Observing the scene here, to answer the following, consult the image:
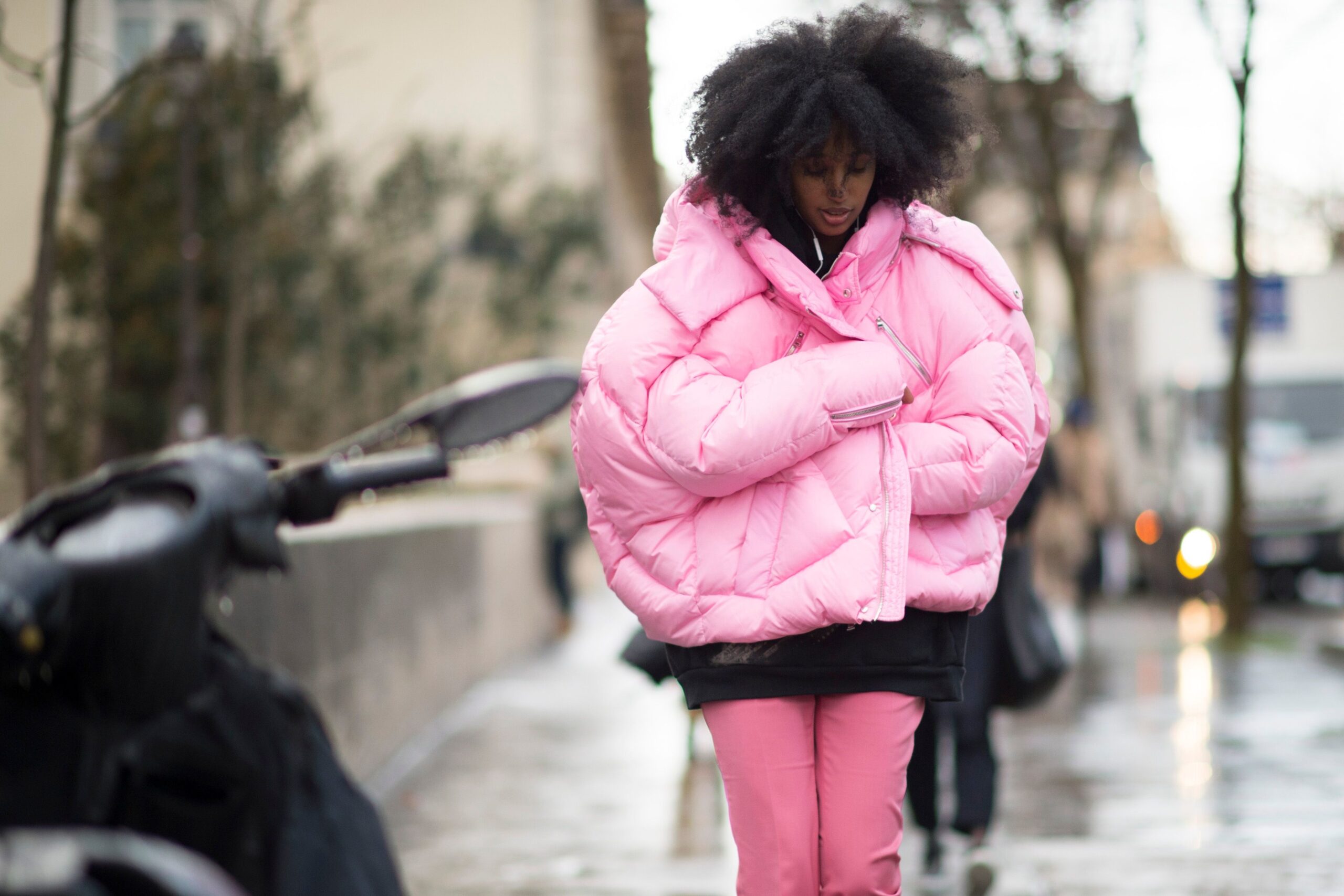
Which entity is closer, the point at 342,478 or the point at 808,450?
the point at 342,478

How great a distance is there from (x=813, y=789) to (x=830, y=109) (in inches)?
48.2

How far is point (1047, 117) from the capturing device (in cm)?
1931

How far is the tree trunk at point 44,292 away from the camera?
6840 millimetres

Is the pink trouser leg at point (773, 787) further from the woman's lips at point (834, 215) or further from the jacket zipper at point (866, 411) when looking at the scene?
the woman's lips at point (834, 215)

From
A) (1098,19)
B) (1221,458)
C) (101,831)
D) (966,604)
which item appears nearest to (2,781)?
(101,831)

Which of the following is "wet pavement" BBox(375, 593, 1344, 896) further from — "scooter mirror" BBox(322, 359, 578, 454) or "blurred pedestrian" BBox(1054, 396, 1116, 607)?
"scooter mirror" BBox(322, 359, 578, 454)

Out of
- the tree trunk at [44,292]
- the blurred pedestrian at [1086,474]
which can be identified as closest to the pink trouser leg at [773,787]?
the tree trunk at [44,292]

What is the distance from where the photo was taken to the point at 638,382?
317cm

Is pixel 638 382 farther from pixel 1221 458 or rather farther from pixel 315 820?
pixel 1221 458

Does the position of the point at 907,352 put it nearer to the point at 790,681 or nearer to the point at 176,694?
the point at 790,681

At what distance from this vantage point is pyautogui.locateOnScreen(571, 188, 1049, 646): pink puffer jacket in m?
3.11


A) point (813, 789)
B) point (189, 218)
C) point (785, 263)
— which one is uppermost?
point (189, 218)

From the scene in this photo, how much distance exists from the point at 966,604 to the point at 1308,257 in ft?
136

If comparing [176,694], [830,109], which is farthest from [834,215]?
[176,694]
